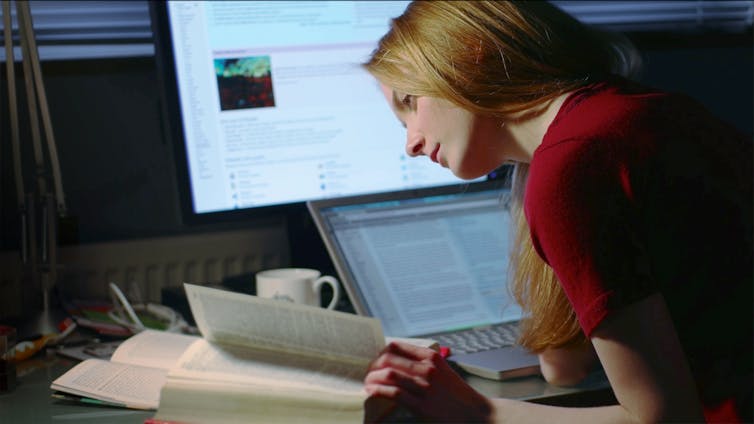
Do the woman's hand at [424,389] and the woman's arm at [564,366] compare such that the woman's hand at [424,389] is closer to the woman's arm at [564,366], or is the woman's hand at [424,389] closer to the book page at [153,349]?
the woman's arm at [564,366]

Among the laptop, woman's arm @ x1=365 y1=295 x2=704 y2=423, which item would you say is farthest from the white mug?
woman's arm @ x1=365 y1=295 x2=704 y2=423

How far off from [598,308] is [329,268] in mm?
683

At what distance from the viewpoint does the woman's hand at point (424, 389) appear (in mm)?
857

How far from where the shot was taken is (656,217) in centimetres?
79

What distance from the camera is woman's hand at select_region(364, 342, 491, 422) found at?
0.86m

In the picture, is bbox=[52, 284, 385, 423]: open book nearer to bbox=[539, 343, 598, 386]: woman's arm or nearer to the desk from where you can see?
the desk

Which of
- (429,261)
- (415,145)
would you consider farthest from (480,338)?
(415,145)

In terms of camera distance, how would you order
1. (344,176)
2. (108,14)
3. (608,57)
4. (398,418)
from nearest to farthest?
(398,418) → (608,57) → (344,176) → (108,14)

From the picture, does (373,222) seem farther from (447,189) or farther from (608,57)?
(608,57)

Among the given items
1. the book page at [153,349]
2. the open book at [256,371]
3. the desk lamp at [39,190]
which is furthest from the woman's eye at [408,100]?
the desk lamp at [39,190]

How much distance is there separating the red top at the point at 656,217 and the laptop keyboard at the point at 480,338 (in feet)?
1.00

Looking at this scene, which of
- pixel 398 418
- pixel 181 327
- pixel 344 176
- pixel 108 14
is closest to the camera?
pixel 398 418

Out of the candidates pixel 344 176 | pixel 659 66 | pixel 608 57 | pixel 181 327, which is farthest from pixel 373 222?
pixel 659 66

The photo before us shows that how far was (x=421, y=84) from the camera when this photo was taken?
967mm
